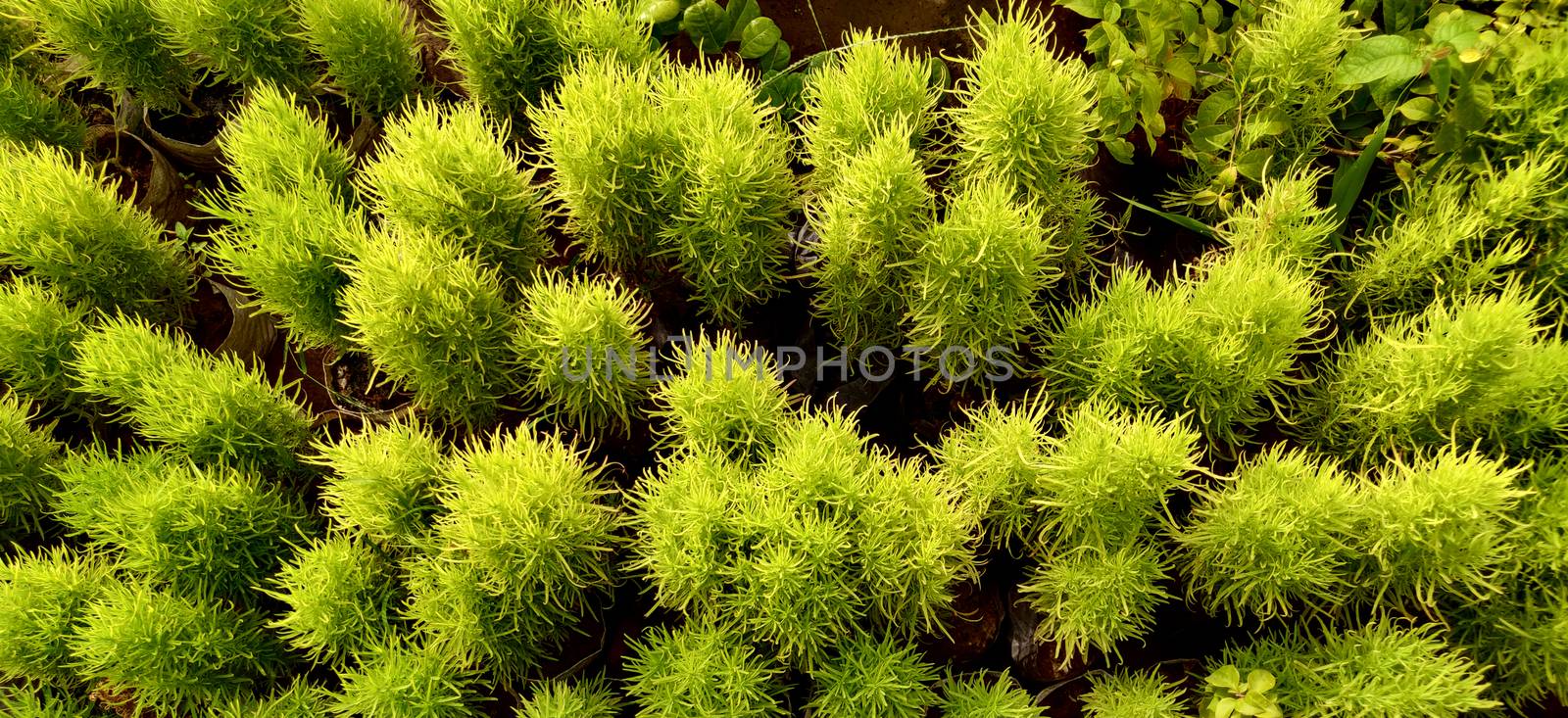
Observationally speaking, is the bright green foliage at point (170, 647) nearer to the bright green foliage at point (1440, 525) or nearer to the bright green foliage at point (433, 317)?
the bright green foliage at point (433, 317)

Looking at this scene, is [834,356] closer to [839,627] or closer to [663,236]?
[663,236]

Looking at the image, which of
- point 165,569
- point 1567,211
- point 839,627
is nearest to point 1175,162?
point 1567,211

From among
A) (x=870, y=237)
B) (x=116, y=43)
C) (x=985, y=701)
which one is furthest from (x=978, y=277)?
(x=116, y=43)

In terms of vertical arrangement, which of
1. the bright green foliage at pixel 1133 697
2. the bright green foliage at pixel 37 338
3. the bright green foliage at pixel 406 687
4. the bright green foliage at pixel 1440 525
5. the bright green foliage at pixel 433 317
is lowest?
Answer: the bright green foliage at pixel 406 687

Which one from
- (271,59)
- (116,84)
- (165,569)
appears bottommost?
(165,569)

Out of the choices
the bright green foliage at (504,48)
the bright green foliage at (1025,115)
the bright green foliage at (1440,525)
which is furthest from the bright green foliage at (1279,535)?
the bright green foliage at (504,48)

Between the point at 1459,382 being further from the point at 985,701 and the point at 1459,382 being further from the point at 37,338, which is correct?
the point at 37,338
